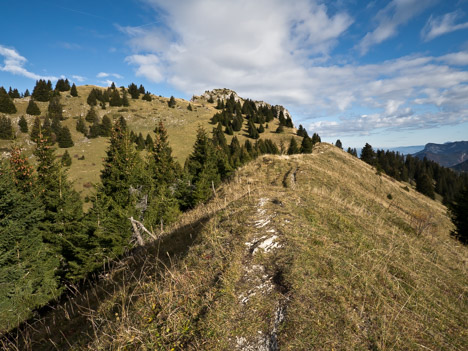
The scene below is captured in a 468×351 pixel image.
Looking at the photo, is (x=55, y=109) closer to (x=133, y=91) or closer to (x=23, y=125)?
(x=23, y=125)

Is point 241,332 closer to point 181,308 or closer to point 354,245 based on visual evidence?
point 181,308

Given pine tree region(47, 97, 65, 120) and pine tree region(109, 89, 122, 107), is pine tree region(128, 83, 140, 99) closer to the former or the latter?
pine tree region(109, 89, 122, 107)

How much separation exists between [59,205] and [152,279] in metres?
19.9

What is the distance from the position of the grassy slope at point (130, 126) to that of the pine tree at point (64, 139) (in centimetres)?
166

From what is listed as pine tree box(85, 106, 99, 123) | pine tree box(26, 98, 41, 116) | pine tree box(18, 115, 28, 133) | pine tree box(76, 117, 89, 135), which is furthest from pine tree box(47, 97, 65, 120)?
pine tree box(76, 117, 89, 135)

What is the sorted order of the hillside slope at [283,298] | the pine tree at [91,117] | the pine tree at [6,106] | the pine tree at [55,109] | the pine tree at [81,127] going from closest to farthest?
the hillside slope at [283,298] → the pine tree at [6,106] → the pine tree at [81,127] → the pine tree at [55,109] → the pine tree at [91,117]

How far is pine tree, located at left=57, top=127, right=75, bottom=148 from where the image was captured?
55625mm

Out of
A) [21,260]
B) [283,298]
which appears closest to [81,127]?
[21,260]

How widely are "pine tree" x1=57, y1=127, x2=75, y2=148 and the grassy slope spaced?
1.66 meters

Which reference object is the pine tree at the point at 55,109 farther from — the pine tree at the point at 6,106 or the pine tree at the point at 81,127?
the pine tree at the point at 6,106

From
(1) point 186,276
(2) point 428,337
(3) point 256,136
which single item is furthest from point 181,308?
(3) point 256,136

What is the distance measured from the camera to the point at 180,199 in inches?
1110

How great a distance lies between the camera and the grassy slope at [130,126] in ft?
159

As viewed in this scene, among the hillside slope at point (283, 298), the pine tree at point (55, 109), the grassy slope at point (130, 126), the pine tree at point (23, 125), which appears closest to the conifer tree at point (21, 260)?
the hillside slope at point (283, 298)
